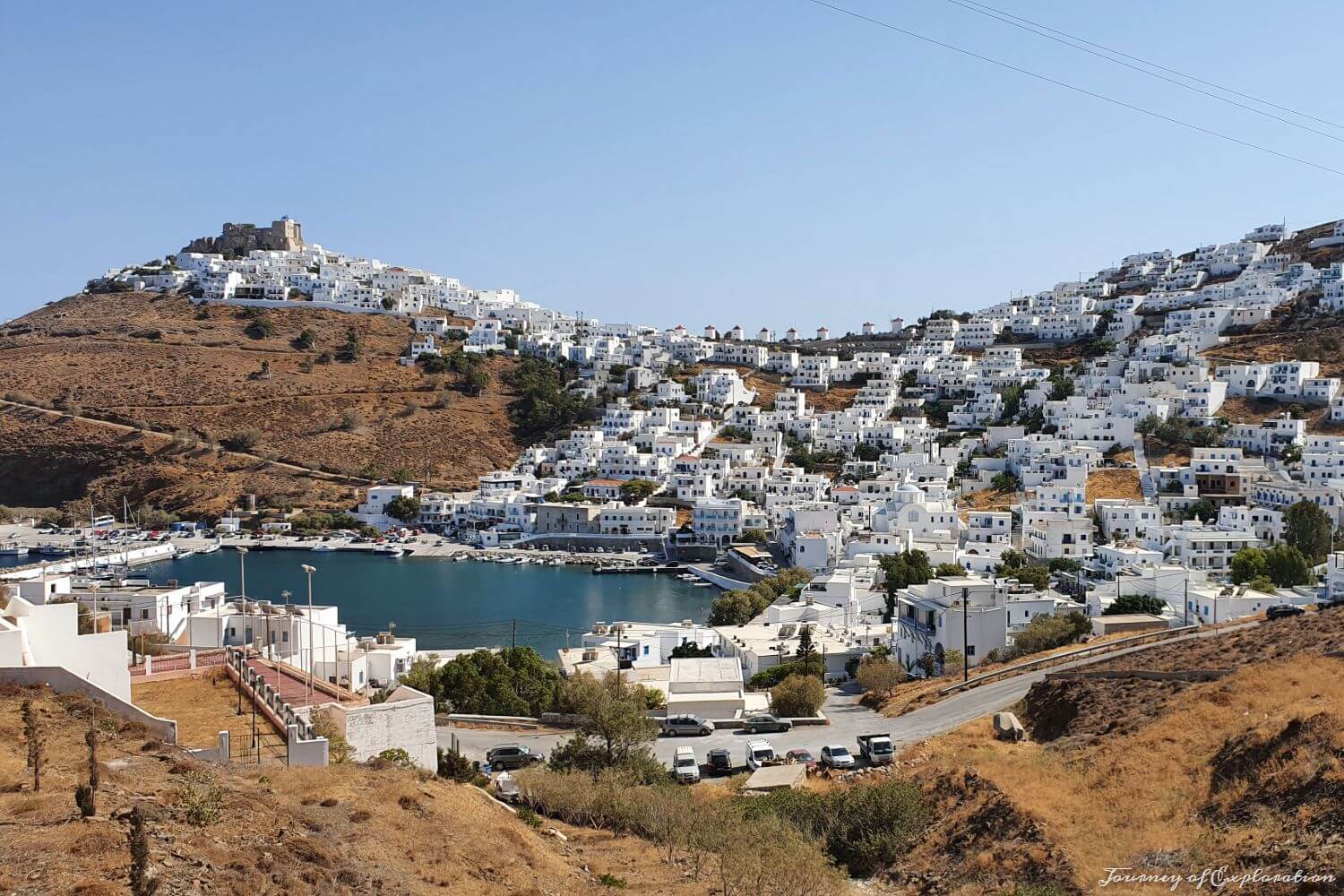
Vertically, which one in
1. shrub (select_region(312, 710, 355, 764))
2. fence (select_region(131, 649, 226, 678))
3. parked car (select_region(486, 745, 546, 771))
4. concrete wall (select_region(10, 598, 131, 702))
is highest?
concrete wall (select_region(10, 598, 131, 702))

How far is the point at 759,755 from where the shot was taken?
11805 millimetres

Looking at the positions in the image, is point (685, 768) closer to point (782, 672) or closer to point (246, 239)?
point (782, 672)

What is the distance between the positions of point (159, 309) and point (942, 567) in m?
48.3

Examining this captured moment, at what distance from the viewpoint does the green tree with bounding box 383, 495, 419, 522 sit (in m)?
43.3

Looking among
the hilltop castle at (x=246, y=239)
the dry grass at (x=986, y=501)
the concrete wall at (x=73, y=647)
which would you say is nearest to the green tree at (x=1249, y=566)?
the dry grass at (x=986, y=501)

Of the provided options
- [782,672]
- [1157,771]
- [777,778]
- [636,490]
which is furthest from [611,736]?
[636,490]

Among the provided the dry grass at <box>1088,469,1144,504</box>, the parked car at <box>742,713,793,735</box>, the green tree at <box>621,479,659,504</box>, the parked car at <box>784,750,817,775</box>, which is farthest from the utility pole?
the green tree at <box>621,479,659,504</box>

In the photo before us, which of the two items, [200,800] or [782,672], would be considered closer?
[200,800]

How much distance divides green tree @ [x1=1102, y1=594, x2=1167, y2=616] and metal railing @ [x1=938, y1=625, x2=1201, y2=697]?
510cm

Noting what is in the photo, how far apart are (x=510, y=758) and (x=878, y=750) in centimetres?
363

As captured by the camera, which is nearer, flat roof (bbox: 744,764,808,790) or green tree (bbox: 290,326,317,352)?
flat roof (bbox: 744,764,808,790)

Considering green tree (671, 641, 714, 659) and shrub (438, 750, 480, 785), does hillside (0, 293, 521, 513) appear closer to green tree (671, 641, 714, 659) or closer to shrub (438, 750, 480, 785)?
green tree (671, 641, 714, 659)

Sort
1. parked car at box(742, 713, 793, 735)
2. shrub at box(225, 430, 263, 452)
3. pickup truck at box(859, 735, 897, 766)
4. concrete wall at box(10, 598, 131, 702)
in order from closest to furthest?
1. concrete wall at box(10, 598, 131, 702)
2. pickup truck at box(859, 735, 897, 766)
3. parked car at box(742, 713, 793, 735)
4. shrub at box(225, 430, 263, 452)

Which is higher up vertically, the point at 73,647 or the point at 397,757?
the point at 73,647
